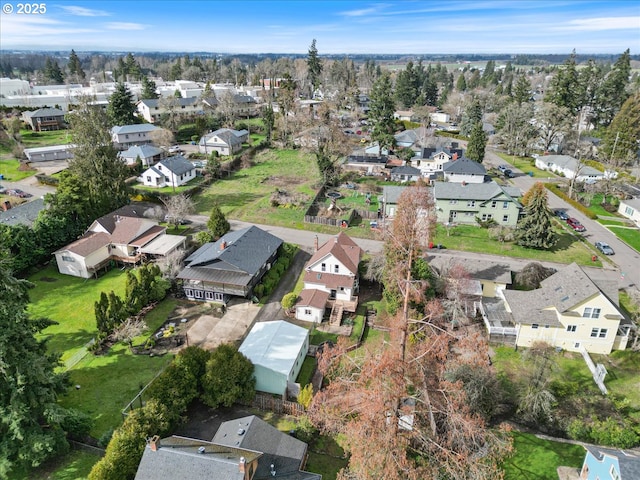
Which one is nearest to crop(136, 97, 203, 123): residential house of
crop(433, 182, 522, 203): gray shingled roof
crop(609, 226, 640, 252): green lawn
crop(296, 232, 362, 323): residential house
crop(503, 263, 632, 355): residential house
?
crop(433, 182, 522, 203): gray shingled roof

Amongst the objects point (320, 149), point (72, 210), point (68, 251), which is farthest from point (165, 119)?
point (68, 251)

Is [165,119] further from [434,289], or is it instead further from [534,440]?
[534,440]

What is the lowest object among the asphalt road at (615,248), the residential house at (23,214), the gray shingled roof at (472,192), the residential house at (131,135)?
the asphalt road at (615,248)

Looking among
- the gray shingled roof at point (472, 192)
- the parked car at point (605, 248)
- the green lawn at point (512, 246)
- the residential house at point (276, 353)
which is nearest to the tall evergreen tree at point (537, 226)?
the green lawn at point (512, 246)

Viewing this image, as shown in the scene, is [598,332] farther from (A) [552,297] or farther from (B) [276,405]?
(B) [276,405]

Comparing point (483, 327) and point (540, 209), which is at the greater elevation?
point (540, 209)

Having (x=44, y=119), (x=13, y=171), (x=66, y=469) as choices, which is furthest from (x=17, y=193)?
(x=66, y=469)

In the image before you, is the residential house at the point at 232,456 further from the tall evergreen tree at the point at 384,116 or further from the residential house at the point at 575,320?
the tall evergreen tree at the point at 384,116
